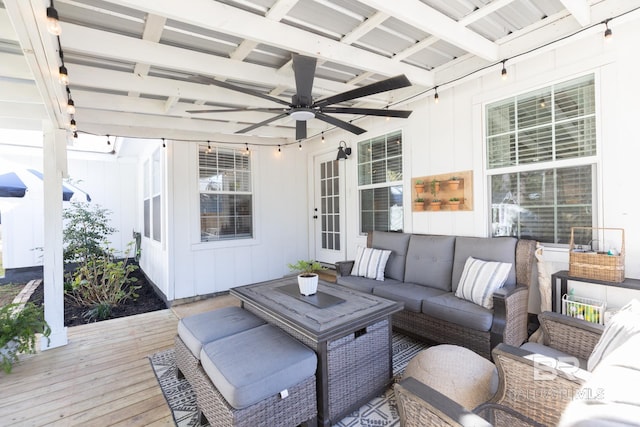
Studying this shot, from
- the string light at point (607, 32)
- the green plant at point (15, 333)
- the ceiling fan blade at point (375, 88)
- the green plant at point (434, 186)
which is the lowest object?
the green plant at point (15, 333)

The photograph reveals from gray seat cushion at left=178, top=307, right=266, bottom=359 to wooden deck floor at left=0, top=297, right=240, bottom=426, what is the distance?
506 millimetres

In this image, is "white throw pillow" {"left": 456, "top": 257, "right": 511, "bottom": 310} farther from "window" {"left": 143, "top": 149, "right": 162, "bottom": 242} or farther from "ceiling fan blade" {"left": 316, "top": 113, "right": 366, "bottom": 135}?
"window" {"left": 143, "top": 149, "right": 162, "bottom": 242}

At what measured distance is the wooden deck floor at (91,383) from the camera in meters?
2.12

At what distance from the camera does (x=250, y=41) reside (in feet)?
8.71

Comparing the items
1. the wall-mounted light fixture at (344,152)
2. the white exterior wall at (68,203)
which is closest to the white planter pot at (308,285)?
the wall-mounted light fixture at (344,152)

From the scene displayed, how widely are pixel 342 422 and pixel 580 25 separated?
369 centimetres

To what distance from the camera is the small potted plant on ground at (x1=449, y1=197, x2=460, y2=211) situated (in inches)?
142

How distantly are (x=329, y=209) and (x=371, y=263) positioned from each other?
6.70 ft

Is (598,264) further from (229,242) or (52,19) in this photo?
(229,242)

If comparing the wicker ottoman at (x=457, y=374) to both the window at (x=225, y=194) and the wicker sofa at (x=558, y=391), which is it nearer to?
the wicker sofa at (x=558, y=391)

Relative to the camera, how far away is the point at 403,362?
8.96 feet

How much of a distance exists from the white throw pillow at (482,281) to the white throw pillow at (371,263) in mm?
1020

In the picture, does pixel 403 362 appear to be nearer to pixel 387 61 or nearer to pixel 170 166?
pixel 387 61

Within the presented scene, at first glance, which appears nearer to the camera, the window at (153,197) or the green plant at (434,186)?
the green plant at (434,186)
